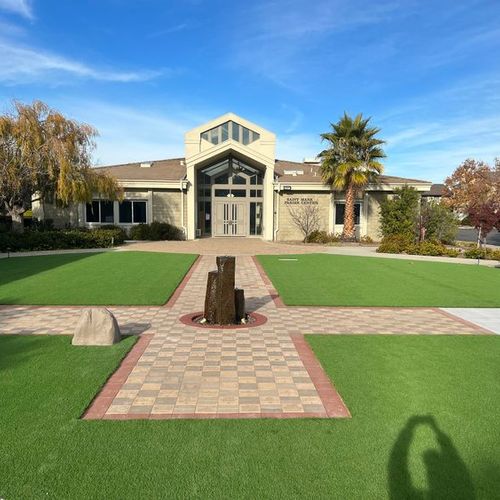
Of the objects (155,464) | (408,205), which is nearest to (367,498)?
(155,464)

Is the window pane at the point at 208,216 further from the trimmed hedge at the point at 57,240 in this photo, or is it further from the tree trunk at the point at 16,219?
the tree trunk at the point at 16,219

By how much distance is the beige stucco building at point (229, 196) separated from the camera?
26.5 m

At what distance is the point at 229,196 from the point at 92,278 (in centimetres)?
1713

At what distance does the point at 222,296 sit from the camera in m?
7.58

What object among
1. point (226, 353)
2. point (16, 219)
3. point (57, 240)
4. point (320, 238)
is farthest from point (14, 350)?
point (320, 238)

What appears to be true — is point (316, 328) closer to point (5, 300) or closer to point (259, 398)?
point (259, 398)

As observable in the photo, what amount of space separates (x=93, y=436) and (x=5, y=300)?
6.93 meters

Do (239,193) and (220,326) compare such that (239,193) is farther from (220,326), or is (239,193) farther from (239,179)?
(220,326)

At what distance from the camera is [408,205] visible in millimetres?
26078

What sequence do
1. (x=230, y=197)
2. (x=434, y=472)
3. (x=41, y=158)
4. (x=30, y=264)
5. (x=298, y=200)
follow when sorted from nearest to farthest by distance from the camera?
(x=434, y=472) < (x=30, y=264) < (x=41, y=158) < (x=298, y=200) < (x=230, y=197)

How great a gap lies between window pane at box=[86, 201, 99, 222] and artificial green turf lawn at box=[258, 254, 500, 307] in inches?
531

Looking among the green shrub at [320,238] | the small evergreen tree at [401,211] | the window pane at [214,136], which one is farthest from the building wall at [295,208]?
the window pane at [214,136]

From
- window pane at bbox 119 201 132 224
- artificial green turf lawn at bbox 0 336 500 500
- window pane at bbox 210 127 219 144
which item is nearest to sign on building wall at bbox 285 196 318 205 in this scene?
window pane at bbox 210 127 219 144

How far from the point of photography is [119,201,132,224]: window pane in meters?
26.7
